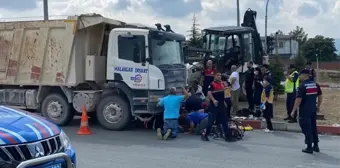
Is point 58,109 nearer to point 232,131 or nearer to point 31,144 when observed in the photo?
point 232,131

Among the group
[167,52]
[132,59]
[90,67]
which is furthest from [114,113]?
[167,52]

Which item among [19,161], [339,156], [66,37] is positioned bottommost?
[339,156]

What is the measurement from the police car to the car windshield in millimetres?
6702

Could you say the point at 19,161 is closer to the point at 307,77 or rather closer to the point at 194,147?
the point at 194,147

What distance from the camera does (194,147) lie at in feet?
32.7

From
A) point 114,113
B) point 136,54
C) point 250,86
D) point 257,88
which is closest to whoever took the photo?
point 136,54

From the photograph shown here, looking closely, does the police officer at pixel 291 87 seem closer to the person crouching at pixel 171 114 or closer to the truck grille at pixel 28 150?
the person crouching at pixel 171 114

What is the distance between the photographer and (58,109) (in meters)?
12.8

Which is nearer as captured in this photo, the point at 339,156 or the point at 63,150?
the point at 63,150

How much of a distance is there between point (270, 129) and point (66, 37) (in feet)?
19.0

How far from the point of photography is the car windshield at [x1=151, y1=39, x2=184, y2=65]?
11.7 m

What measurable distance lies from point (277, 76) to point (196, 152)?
11.0m

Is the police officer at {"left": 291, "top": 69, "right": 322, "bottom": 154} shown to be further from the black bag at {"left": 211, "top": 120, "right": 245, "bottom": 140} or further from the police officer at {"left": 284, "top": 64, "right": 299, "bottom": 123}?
the police officer at {"left": 284, "top": 64, "right": 299, "bottom": 123}

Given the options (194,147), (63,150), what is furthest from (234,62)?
(63,150)
